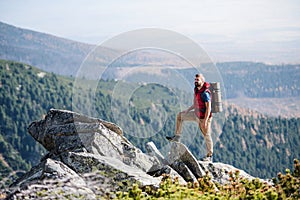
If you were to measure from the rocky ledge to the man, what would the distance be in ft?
5.29

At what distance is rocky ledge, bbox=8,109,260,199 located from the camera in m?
9.03

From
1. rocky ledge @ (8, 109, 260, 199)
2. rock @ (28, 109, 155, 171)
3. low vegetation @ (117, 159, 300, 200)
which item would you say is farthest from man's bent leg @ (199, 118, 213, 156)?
low vegetation @ (117, 159, 300, 200)

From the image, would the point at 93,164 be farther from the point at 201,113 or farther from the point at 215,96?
the point at 215,96

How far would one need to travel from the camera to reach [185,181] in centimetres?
1184

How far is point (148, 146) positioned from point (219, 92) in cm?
301

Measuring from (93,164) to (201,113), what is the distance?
210 inches

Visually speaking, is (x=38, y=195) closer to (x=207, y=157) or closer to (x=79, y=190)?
(x=79, y=190)

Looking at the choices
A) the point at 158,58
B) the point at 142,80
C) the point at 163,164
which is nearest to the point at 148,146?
the point at 163,164

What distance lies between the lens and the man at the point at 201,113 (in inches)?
580

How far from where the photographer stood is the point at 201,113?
592 inches

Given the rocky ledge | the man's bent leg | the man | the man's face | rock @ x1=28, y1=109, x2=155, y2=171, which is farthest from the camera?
the man's bent leg

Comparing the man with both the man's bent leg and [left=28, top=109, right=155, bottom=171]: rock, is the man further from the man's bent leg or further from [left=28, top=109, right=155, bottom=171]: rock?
[left=28, top=109, right=155, bottom=171]: rock

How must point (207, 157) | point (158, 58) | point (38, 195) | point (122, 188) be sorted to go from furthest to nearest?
point (158, 58) → point (207, 157) → point (122, 188) → point (38, 195)

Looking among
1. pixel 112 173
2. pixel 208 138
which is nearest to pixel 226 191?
pixel 112 173
